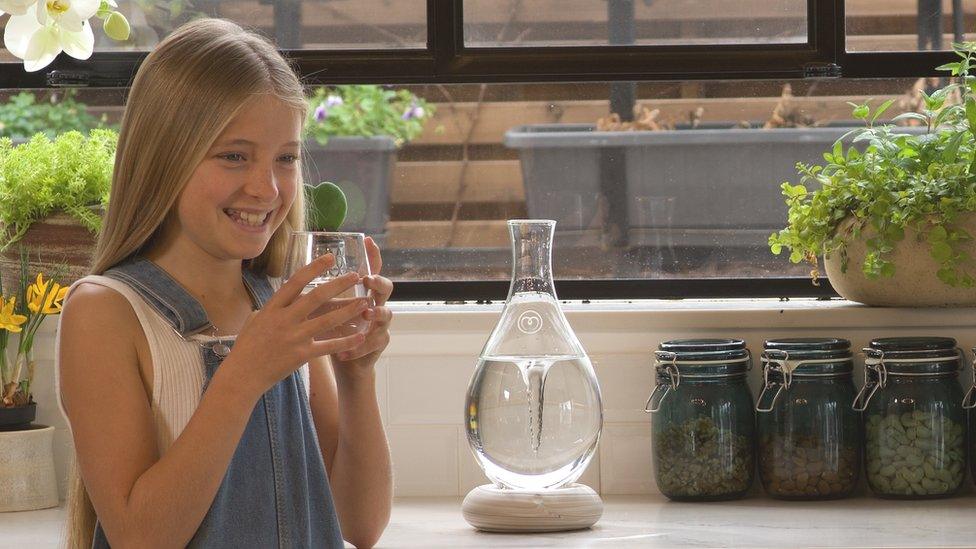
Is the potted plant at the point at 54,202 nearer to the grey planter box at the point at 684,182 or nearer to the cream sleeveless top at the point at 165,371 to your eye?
the cream sleeveless top at the point at 165,371

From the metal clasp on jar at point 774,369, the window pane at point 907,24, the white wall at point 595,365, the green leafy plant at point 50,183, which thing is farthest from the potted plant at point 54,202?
the window pane at point 907,24

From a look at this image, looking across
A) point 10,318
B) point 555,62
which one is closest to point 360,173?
point 555,62

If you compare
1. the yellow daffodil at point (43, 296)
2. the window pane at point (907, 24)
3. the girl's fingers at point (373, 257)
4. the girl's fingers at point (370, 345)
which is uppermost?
the window pane at point (907, 24)

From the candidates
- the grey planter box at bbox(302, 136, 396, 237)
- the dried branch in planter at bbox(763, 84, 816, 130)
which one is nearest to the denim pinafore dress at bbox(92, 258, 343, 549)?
the grey planter box at bbox(302, 136, 396, 237)

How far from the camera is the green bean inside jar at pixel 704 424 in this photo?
1.69 m

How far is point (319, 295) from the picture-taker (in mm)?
1130

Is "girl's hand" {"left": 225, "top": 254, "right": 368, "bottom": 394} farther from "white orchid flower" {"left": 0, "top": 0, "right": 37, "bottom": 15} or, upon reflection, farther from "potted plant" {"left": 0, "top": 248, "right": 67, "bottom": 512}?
"potted plant" {"left": 0, "top": 248, "right": 67, "bottom": 512}

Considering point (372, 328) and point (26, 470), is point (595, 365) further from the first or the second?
point (26, 470)

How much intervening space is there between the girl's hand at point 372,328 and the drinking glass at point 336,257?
0.01 metres

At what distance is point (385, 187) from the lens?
2.05m

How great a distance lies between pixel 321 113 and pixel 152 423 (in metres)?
0.96

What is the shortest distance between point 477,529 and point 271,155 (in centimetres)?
58

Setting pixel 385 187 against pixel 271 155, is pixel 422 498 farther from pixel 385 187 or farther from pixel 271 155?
pixel 271 155

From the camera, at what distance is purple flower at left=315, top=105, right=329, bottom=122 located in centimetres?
209
